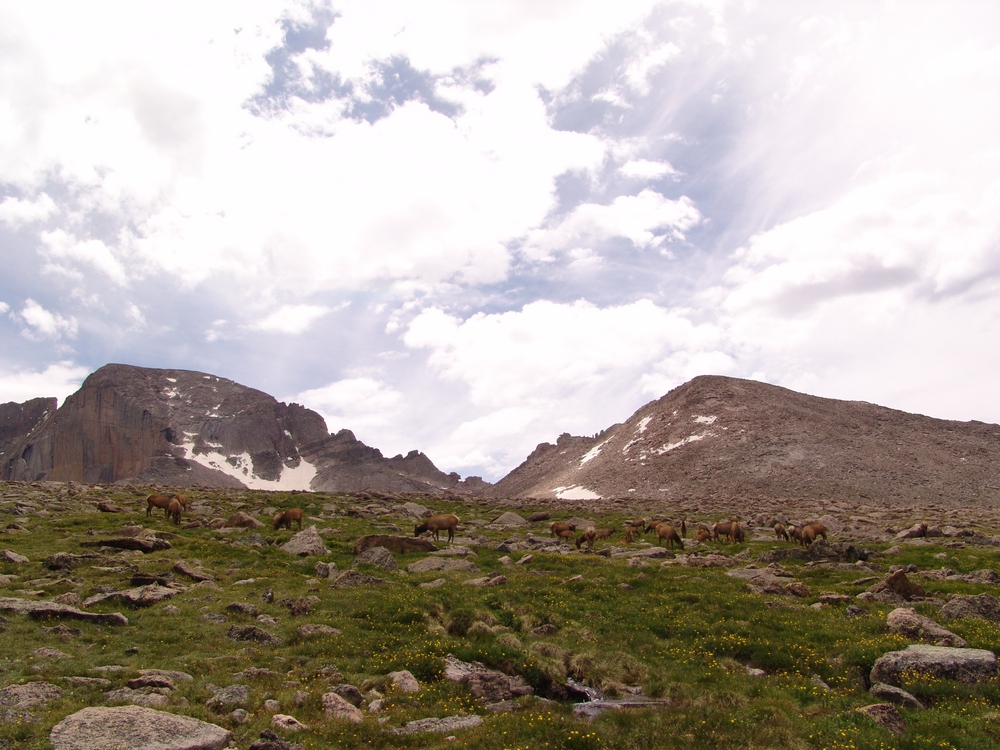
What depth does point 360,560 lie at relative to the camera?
97.7 ft

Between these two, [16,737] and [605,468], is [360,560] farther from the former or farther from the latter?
[605,468]

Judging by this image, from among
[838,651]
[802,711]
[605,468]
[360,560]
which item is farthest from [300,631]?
[605,468]

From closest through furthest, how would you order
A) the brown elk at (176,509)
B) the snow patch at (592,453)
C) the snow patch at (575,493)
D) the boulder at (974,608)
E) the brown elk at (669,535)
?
the boulder at (974,608) → the brown elk at (176,509) → the brown elk at (669,535) → the snow patch at (575,493) → the snow patch at (592,453)

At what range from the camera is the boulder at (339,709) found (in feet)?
45.7

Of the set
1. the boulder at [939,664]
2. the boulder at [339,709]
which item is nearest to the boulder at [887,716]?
the boulder at [939,664]

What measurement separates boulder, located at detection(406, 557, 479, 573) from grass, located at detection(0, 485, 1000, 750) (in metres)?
1.77

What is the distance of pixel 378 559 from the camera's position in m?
29.7

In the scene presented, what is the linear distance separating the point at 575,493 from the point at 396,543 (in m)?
91.6

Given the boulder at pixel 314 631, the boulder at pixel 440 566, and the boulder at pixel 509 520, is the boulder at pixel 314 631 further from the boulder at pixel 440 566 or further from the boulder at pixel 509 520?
the boulder at pixel 509 520

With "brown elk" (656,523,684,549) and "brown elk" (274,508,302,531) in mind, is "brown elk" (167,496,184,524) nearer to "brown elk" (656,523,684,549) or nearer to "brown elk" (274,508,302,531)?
"brown elk" (274,508,302,531)

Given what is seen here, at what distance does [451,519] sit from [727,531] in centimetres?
1913

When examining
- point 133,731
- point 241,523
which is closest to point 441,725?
point 133,731

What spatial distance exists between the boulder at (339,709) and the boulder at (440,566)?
48.0 feet

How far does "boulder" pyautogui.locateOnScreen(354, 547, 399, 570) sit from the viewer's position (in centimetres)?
2936
